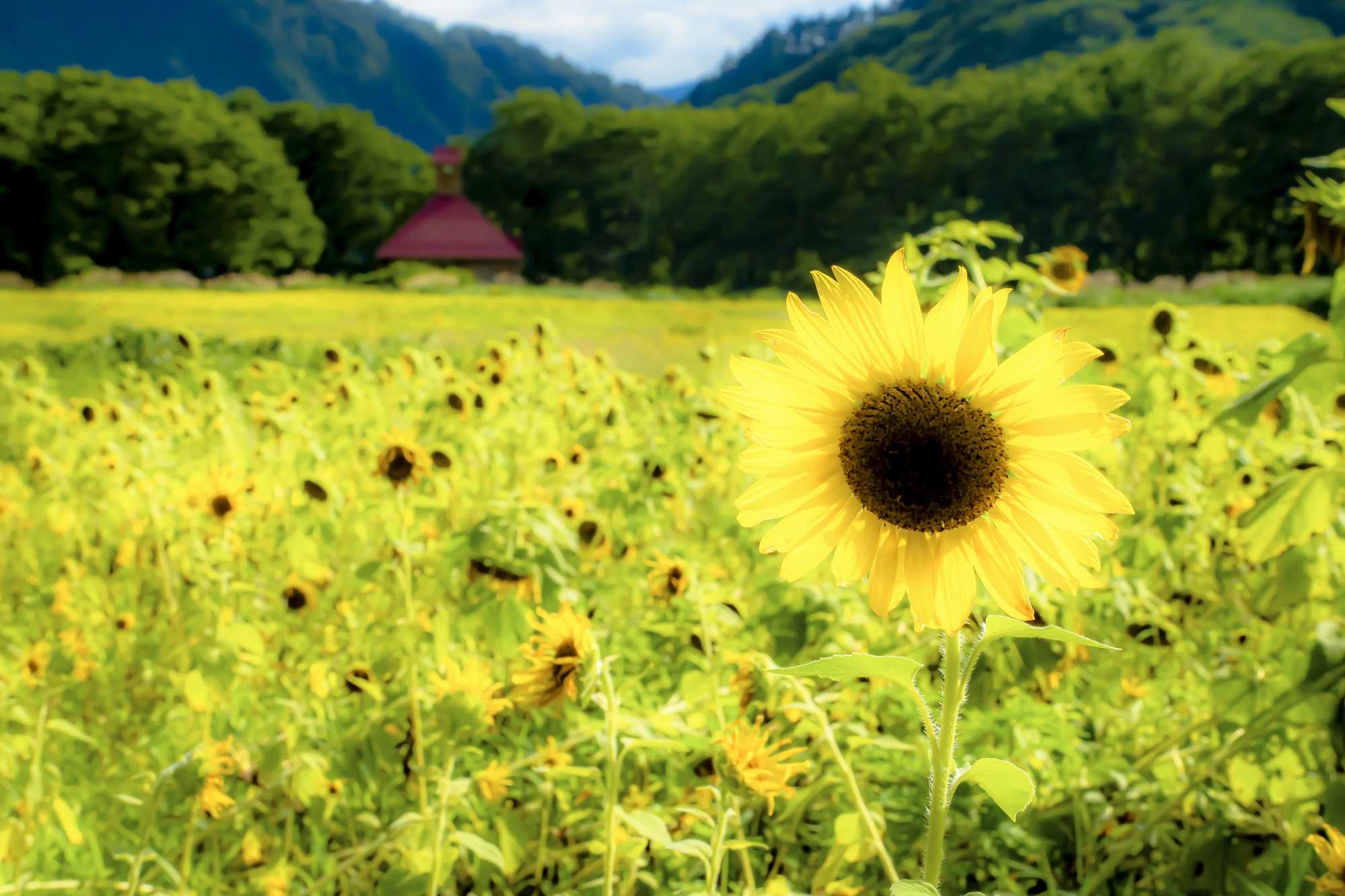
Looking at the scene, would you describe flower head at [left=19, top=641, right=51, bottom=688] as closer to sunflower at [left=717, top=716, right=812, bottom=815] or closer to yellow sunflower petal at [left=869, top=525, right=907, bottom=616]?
sunflower at [left=717, top=716, right=812, bottom=815]

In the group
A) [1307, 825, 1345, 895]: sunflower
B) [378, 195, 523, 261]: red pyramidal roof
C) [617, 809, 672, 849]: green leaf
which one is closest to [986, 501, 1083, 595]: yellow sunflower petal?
[617, 809, 672, 849]: green leaf

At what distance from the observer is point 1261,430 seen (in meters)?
3.05

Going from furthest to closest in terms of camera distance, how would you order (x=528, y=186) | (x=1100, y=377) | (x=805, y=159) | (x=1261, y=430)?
(x=528, y=186), (x=805, y=159), (x=1261, y=430), (x=1100, y=377)

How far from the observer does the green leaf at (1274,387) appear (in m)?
1.25

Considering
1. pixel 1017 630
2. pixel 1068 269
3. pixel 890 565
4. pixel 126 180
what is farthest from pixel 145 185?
pixel 1017 630

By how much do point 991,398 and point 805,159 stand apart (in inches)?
1064

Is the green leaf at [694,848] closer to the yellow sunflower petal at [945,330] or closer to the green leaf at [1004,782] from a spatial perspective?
the green leaf at [1004,782]

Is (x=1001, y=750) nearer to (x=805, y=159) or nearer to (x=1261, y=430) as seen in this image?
(x=1261, y=430)

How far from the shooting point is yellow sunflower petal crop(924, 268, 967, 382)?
0.70 meters

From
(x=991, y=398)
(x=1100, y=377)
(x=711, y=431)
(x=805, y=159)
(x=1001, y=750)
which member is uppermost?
(x=805, y=159)

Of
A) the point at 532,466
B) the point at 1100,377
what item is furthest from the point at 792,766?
the point at 532,466

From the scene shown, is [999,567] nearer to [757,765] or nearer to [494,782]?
[757,765]

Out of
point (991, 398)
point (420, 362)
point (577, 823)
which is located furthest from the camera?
point (420, 362)

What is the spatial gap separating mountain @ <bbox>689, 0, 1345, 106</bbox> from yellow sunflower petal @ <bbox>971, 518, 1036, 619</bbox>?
130 ft
